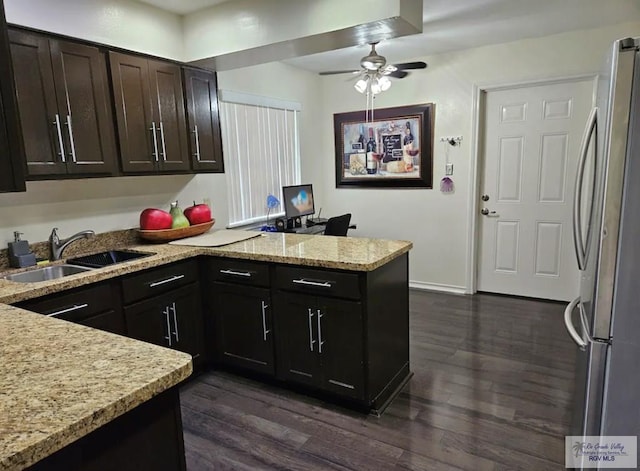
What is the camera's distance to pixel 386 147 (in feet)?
14.9

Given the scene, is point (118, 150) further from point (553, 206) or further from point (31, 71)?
point (553, 206)

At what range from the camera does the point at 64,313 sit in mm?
2016

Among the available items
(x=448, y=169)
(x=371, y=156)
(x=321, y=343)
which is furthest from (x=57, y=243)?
(x=448, y=169)

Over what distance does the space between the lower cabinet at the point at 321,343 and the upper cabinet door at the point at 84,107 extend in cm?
132

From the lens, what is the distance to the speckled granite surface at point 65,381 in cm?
80

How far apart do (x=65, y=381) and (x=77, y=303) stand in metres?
1.24

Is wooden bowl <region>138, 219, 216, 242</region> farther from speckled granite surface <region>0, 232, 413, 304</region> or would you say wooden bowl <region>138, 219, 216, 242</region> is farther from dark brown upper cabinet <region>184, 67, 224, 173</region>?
dark brown upper cabinet <region>184, 67, 224, 173</region>

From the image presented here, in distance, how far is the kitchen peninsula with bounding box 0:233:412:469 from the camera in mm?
979

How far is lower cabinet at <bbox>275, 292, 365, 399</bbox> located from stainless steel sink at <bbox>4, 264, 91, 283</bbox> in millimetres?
1171

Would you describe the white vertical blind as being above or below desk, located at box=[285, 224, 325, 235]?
above

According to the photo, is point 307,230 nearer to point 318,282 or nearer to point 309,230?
point 309,230

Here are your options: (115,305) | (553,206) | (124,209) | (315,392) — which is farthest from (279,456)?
(553,206)

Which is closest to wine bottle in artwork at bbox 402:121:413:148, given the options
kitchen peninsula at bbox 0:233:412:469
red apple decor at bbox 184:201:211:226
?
kitchen peninsula at bbox 0:233:412:469

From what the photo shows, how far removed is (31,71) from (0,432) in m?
1.98
